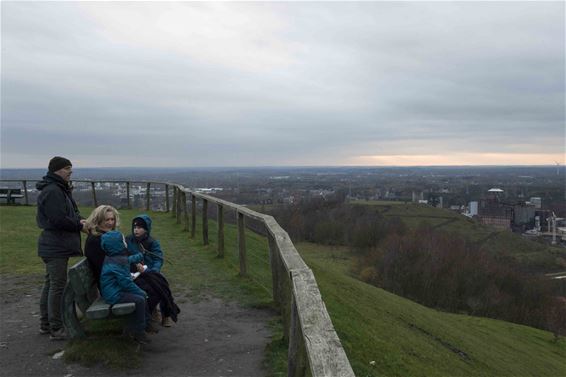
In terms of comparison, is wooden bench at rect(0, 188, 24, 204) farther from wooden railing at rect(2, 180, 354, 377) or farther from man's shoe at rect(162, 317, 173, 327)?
man's shoe at rect(162, 317, 173, 327)

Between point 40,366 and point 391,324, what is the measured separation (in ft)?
22.3

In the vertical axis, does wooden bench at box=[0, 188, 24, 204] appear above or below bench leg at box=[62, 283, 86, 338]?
above

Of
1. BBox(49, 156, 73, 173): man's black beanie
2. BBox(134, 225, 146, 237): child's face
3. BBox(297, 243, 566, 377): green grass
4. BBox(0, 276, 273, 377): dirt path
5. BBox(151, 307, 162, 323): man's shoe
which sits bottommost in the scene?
BBox(297, 243, 566, 377): green grass

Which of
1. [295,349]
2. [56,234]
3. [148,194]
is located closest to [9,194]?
[148,194]

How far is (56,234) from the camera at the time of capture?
5.16m

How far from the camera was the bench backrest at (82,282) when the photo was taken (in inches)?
183

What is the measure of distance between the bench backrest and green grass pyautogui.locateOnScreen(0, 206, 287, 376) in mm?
412

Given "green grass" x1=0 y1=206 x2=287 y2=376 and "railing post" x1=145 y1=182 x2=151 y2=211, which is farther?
"railing post" x1=145 y1=182 x2=151 y2=211

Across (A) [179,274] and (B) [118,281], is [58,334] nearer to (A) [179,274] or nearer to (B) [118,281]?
(B) [118,281]

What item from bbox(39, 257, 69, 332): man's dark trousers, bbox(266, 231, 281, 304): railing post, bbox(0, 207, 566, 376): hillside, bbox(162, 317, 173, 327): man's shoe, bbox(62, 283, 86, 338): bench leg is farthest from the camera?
bbox(0, 207, 566, 376): hillside

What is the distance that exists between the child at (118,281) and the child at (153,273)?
0.37 metres

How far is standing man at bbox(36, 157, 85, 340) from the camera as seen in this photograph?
4996mm

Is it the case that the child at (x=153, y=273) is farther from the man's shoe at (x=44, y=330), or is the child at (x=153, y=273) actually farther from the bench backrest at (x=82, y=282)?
the man's shoe at (x=44, y=330)

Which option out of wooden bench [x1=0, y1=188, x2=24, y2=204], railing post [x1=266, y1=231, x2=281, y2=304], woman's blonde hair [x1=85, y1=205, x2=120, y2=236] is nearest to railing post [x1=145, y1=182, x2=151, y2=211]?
wooden bench [x1=0, y1=188, x2=24, y2=204]
